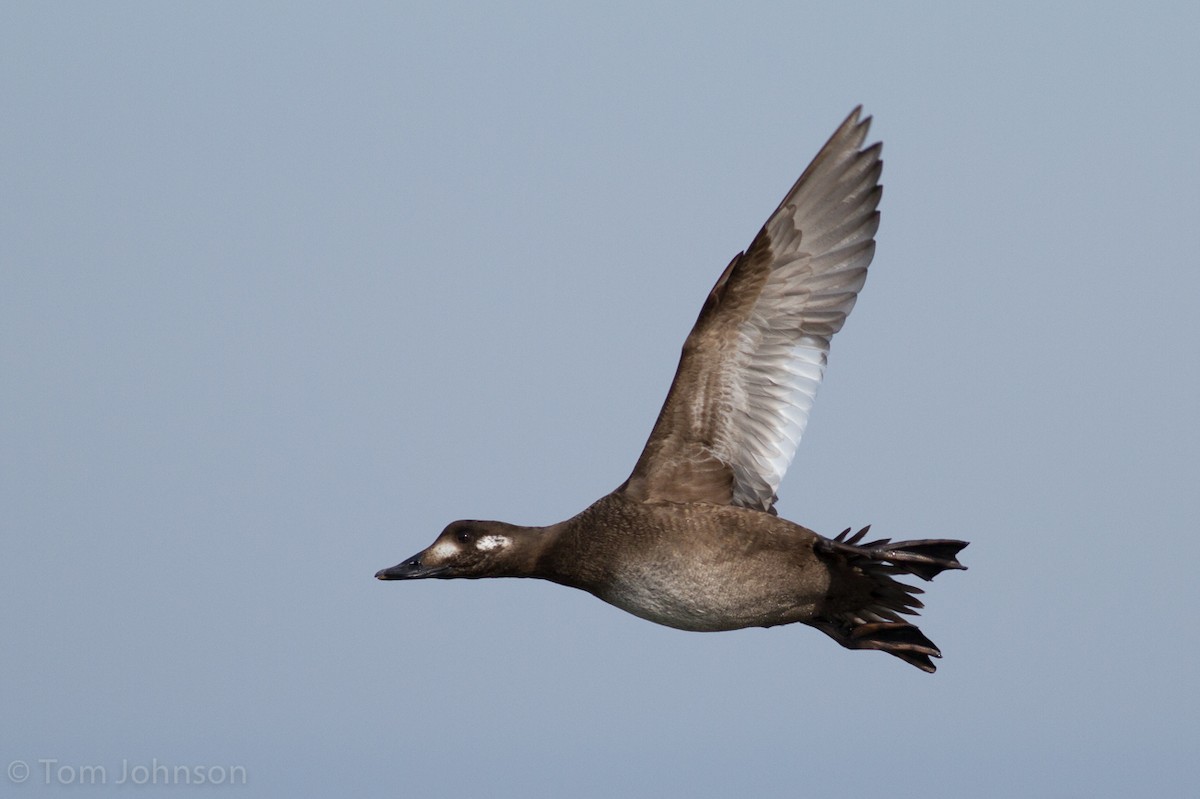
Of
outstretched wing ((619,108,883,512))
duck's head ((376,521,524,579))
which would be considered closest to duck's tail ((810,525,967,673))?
outstretched wing ((619,108,883,512))

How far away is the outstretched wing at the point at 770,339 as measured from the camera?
340 inches

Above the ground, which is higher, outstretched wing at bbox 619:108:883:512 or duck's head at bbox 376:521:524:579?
outstretched wing at bbox 619:108:883:512

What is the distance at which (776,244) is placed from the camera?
28.6ft

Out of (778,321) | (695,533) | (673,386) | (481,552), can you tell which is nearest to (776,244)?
(778,321)

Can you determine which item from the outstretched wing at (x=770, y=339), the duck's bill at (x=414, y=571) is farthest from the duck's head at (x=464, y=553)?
the outstretched wing at (x=770, y=339)

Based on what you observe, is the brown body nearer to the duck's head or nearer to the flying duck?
the flying duck

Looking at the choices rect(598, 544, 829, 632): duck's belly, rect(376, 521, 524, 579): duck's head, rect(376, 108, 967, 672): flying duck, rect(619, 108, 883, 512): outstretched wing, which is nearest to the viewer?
rect(598, 544, 829, 632): duck's belly

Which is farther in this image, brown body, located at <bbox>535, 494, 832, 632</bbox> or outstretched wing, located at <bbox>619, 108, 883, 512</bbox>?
outstretched wing, located at <bbox>619, 108, 883, 512</bbox>

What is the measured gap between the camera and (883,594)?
841 centimetres

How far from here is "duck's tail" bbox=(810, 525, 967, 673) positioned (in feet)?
27.0

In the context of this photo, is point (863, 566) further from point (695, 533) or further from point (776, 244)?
point (776, 244)

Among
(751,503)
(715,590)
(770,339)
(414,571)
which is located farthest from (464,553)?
(770,339)

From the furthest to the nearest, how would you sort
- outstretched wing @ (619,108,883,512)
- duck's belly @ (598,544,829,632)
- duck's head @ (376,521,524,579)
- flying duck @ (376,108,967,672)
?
outstretched wing @ (619,108,883,512)
duck's head @ (376,521,524,579)
flying duck @ (376,108,967,672)
duck's belly @ (598,544,829,632)

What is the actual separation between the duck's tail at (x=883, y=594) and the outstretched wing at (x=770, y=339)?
2.25 feet
